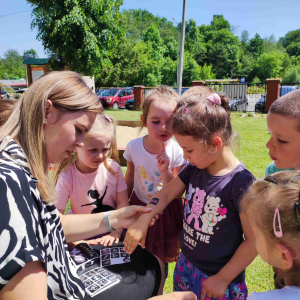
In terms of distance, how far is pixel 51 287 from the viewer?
3.98ft

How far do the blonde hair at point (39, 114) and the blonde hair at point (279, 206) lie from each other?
37.3 inches

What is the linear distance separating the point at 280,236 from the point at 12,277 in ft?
3.29

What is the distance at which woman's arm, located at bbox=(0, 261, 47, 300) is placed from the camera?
95 cm

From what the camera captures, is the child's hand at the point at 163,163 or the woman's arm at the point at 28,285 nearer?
the woman's arm at the point at 28,285

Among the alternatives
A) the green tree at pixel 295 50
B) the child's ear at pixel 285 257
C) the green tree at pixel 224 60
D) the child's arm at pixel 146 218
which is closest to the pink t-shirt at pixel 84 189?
the child's arm at pixel 146 218

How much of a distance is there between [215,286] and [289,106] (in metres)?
1.18

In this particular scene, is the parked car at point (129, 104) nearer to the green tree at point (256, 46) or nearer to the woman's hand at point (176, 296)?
the woman's hand at point (176, 296)

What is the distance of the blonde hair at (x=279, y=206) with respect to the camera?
1037 mm

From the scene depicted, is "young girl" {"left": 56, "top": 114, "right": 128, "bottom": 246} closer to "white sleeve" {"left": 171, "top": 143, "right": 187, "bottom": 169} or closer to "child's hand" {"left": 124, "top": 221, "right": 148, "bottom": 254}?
"child's hand" {"left": 124, "top": 221, "right": 148, "bottom": 254}

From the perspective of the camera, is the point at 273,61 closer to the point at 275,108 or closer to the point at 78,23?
the point at 78,23

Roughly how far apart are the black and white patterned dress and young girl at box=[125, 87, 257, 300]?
0.62 meters

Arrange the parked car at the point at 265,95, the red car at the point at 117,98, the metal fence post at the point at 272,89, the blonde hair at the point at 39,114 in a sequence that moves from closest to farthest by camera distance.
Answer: the blonde hair at the point at 39,114, the metal fence post at the point at 272,89, the parked car at the point at 265,95, the red car at the point at 117,98

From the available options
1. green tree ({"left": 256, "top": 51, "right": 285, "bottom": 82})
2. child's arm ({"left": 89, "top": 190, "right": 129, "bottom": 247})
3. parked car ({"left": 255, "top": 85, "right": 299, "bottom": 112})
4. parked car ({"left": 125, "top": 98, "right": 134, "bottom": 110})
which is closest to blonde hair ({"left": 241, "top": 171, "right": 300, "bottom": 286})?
child's arm ({"left": 89, "top": 190, "right": 129, "bottom": 247})

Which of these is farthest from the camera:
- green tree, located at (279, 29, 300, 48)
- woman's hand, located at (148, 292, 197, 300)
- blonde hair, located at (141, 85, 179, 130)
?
green tree, located at (279, 29, 300, 48)
